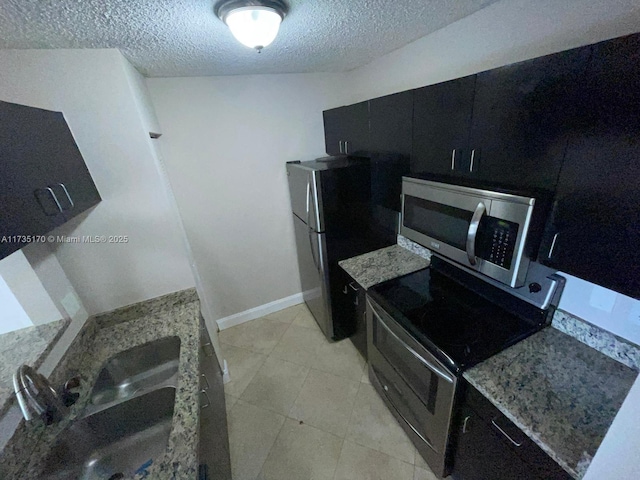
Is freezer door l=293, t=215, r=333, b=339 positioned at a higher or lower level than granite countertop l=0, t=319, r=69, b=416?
lower

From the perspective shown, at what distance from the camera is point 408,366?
1438mm

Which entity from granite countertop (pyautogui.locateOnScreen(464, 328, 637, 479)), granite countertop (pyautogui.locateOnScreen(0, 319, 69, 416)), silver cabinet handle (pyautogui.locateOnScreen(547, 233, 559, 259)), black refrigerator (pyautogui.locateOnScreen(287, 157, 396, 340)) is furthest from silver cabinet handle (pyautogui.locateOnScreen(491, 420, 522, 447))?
granite countertop (pyautogui.locateOnScreen(0, 319, 69, 416))

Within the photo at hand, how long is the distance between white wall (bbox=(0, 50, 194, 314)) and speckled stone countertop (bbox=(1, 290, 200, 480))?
0.11m

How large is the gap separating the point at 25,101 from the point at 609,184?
7.57 ft

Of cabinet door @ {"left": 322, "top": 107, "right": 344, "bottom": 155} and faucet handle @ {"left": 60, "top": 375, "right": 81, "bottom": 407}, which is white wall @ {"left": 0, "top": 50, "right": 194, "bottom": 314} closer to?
faucet handle @ {"left": 60, "top": 375, "right": 81, "bottom": 407}

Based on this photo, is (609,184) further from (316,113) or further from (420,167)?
(316,113)

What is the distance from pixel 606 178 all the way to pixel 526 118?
32 cm

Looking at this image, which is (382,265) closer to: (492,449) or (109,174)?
(492,449)

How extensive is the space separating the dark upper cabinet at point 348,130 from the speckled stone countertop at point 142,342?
160 cm

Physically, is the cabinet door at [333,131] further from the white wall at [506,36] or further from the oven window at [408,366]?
the oven window at [408,366]

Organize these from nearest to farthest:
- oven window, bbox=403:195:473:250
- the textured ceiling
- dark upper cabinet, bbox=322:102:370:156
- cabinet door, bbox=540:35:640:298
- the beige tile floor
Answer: cabinet door, bbox=540:35:640:298 → the textured ceiling → oven window, bbox=403:195:473:250 → the beige tile floor → dark upper cabinet, bbox=322:102:370:156

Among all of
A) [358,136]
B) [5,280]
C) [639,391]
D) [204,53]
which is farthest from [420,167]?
[5,280]

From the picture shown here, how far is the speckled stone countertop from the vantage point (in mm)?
898

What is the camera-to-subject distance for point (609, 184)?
76 cm
